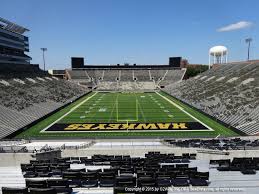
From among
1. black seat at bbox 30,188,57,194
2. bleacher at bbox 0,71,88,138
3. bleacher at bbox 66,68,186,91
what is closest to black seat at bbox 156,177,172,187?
black seat at bbox 30,188,57,194

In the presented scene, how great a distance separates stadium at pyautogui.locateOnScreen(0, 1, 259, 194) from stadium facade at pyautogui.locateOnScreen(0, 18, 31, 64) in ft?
0.93

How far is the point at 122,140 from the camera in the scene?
102 feet

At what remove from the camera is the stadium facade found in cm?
7706

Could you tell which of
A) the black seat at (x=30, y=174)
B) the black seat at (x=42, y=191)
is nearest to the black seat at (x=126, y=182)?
the black seat at (x=42, y=191)

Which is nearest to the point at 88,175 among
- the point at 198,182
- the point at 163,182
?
the point at 163,182

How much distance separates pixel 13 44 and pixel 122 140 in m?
63.2

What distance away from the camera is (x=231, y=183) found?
11023 millimetres

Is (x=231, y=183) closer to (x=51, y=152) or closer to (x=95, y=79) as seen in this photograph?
(x=51, y=152)

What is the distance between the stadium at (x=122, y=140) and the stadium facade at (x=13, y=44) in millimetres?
283

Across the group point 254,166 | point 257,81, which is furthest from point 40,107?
point 254,166

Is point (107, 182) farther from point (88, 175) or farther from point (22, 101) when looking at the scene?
point (22, 101)

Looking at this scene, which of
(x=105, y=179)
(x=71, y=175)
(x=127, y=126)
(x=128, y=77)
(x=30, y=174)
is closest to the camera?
(x=105, y=179)

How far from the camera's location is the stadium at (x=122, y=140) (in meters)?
11.0

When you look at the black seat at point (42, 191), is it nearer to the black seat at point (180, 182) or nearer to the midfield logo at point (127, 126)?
the black seat at point (180, 182)
